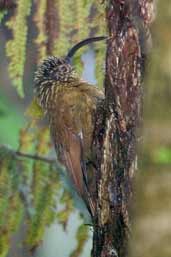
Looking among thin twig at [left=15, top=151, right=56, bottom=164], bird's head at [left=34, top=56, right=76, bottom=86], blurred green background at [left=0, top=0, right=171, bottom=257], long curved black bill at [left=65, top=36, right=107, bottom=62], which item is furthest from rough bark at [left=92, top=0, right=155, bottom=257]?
bird's head at [left=34, top=56, right=76, bottom=86]

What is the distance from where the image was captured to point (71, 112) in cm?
502

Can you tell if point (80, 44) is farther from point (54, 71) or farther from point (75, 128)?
point (54, 71)

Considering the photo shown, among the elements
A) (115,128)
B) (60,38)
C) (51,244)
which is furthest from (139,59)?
(51,244)

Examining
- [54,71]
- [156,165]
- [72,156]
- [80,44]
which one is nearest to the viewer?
[156,165]

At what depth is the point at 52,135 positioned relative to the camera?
4.96 m

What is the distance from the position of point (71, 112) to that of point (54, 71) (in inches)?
14.1

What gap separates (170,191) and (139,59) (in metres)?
1.37

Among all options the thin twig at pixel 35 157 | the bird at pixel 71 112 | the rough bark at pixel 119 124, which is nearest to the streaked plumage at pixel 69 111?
the bird at pixel 71 112

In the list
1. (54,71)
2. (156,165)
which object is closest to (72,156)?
(54,71)

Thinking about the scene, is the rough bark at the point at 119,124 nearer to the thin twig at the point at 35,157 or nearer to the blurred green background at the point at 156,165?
the thin twig at the point at 35,157

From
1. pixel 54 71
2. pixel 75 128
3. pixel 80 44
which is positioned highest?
pixel 80 44

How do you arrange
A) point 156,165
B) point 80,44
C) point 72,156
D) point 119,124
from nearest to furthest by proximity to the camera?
point 156,165 < point 119,124 < point 80,44 < point 72,156

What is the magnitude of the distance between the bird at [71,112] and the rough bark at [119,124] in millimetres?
612

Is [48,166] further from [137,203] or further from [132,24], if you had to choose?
[137,203]
